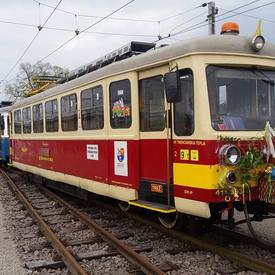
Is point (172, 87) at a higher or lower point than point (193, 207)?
higher

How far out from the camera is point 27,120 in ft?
49.5

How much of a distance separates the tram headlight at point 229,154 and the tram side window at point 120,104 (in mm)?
2047

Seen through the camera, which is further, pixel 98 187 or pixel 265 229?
pixel 98 187

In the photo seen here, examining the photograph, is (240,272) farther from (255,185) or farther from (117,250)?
(117,250)

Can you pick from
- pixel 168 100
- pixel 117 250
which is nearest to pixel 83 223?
pixel 117 250

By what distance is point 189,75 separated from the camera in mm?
6387

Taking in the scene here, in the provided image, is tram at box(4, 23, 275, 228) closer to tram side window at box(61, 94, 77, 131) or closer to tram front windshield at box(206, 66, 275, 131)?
tram front windshield at box(206, 66, 275, 131)

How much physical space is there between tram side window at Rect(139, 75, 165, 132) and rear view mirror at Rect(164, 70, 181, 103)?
1.86ft

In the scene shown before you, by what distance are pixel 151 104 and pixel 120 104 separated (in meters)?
0.92

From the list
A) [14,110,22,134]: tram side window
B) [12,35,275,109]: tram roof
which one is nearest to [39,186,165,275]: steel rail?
[12,35,275,109]: tram roof

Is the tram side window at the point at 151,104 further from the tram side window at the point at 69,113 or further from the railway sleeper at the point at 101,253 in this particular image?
the tram side window at the point at 69,113

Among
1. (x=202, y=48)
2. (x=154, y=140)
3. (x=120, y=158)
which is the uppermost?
(x=202, y=48)

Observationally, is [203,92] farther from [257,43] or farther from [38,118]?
[38,118]

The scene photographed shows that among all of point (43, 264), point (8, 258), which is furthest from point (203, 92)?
point (8, 258)
